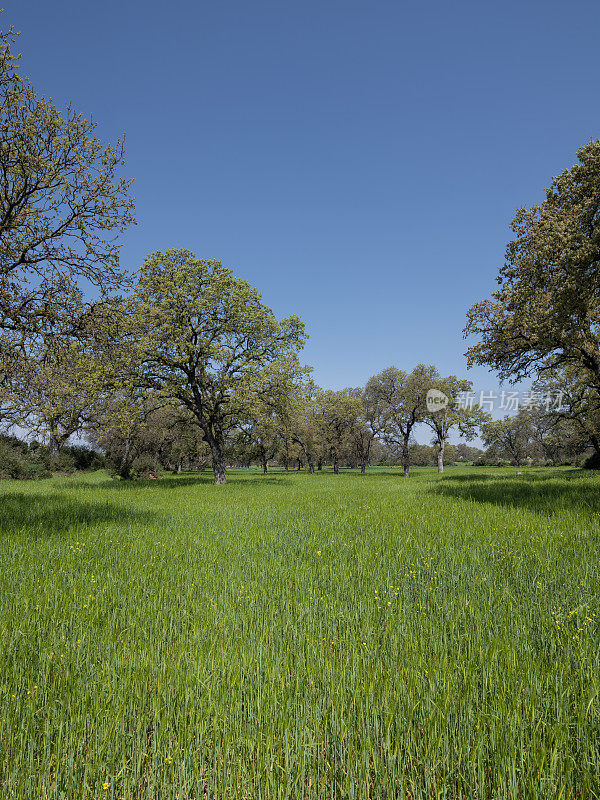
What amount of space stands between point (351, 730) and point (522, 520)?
8815 mm

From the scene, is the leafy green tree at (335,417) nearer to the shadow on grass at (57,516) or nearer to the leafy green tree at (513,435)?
the leafy green tree at (513,435)

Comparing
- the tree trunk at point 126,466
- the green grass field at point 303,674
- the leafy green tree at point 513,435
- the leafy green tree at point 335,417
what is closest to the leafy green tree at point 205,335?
the tree trunk at point 126,466

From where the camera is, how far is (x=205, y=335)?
25.7m

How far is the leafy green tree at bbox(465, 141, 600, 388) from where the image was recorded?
11.8m

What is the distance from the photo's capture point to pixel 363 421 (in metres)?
60.5

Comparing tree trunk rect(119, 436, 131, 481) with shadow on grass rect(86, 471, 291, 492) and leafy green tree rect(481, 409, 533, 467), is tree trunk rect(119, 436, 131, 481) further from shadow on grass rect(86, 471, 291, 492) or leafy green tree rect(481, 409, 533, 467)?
leafy green tree rect(481, 409, 533, 467)

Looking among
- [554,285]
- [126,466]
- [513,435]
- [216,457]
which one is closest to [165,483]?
[216,457]

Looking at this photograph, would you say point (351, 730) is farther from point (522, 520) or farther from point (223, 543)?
point (522, 520)

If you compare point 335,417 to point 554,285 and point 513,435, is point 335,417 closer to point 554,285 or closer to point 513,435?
point 554,285

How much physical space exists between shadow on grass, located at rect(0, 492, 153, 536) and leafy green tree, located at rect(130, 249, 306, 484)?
1145 centimetres

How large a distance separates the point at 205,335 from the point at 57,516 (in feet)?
55.5

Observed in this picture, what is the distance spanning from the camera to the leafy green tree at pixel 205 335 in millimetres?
23625

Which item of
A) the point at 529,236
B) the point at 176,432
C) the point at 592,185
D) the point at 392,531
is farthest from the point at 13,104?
the point at 176,432

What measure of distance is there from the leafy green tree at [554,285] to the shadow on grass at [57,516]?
15.2 meters
